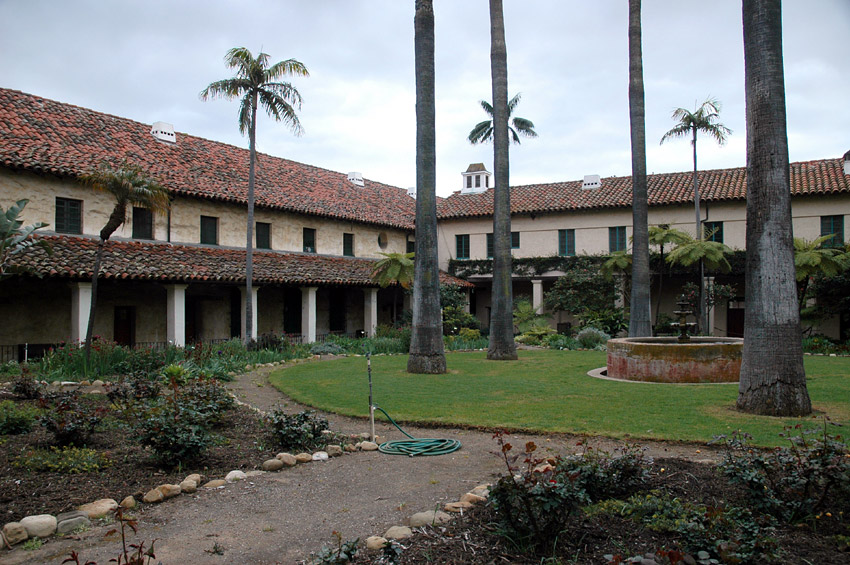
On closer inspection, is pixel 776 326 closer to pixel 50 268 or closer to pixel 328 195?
pixel 50 268

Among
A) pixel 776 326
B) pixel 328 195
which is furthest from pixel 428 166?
pixel 328 195

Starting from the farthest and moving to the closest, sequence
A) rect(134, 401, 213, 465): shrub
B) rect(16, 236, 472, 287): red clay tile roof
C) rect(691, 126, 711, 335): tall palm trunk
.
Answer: rect(691, 126, 711, 335): tall palm trunk
rect(16, 236, 472, 287): red clay tile roof
rect(134, 401, 213, 465): shrub

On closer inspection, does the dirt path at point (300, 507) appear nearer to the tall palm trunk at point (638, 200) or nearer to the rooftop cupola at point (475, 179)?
the tall palm trunk at point (638, 200)

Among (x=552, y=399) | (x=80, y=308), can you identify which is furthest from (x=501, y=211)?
(x=80, y=308)

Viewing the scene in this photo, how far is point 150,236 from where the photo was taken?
21344mm

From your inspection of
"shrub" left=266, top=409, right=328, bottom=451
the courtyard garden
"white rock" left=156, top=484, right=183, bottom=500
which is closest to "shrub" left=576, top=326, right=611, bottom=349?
the courtyard garden

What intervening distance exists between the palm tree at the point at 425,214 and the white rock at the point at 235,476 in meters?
8.80

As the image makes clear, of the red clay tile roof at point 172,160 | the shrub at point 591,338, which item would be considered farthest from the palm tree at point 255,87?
the shrub at point 591,338

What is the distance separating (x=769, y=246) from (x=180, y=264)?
1691cm

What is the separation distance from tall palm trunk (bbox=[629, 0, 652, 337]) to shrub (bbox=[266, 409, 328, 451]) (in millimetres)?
13600

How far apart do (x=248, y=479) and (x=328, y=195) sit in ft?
78.2

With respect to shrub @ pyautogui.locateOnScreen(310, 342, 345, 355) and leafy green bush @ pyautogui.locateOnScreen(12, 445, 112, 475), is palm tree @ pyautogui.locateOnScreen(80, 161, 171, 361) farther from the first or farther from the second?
leafy green bush @ pyautogui.locateOnScreen(12, 445, 112, 475)

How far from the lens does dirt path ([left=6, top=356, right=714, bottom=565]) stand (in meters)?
4.46

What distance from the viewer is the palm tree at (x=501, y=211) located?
1844 centimetres
